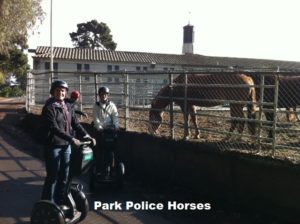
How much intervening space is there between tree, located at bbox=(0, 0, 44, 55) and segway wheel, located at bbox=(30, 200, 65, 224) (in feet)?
48.3

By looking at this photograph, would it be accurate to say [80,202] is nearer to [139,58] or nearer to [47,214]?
[47,214]

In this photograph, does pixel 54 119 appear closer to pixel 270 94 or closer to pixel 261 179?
pixel 261 179

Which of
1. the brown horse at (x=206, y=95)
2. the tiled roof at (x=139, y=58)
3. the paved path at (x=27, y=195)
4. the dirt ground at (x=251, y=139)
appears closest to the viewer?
the paved path at (x=27, y=195)

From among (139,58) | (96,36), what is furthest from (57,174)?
(96,36)

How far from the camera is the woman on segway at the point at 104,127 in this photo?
7.47m

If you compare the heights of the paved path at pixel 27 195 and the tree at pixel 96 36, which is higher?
the tree at pixel 96 36

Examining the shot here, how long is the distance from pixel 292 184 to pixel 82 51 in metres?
47.7

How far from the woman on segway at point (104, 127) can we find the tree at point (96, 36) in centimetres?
7197

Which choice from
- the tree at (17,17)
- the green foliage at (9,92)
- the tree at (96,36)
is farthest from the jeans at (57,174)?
the tree at (96,36)

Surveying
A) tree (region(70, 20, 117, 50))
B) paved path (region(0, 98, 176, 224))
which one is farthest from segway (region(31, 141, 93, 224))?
tree (region(70, 20, 117, 50))

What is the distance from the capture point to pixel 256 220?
6074mm

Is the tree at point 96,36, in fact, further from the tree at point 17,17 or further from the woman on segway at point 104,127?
the woman on segway at point 104,127

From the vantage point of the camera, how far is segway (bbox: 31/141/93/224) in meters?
5.30

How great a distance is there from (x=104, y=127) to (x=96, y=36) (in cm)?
7555
